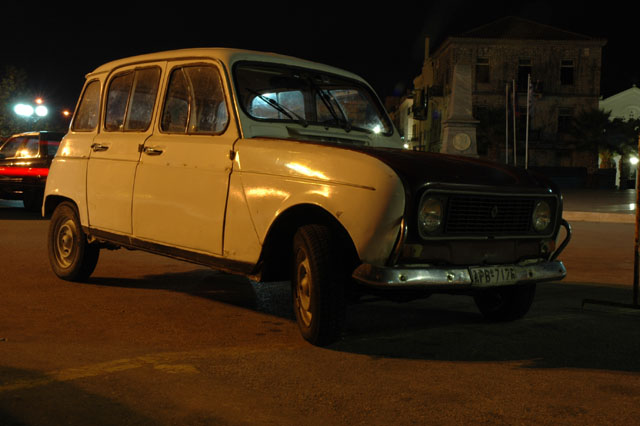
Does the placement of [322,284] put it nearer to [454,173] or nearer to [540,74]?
[454,173]

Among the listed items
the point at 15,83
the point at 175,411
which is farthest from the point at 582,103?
the point at 175,411

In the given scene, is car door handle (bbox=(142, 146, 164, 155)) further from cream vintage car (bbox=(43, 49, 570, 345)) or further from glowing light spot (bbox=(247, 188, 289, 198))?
glowing light spot (bbox=(247, 188, 289, 198))

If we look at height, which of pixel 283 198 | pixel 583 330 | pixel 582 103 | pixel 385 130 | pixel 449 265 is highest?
pixel 582 103

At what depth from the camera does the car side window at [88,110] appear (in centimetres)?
718

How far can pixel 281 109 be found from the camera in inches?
233

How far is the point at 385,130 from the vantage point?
6672 millimetres

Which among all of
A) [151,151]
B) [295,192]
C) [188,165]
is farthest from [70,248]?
[295,192]

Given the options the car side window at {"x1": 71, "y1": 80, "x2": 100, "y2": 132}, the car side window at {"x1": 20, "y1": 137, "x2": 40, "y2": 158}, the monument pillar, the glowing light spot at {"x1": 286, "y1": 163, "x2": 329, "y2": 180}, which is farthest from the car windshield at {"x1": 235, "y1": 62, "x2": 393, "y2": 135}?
the monument pillar

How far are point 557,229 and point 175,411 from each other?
3.18m

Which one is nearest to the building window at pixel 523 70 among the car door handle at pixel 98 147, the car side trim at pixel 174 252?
the car door handle at pixel 98 147

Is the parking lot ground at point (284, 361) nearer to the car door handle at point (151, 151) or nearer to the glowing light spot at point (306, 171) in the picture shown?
the glowing light spot at point (306, 171)

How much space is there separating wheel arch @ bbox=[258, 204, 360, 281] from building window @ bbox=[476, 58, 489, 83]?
5155cm

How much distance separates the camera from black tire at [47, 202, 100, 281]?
7.21m

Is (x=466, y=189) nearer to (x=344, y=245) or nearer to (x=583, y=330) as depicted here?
(x=344, y=245)
